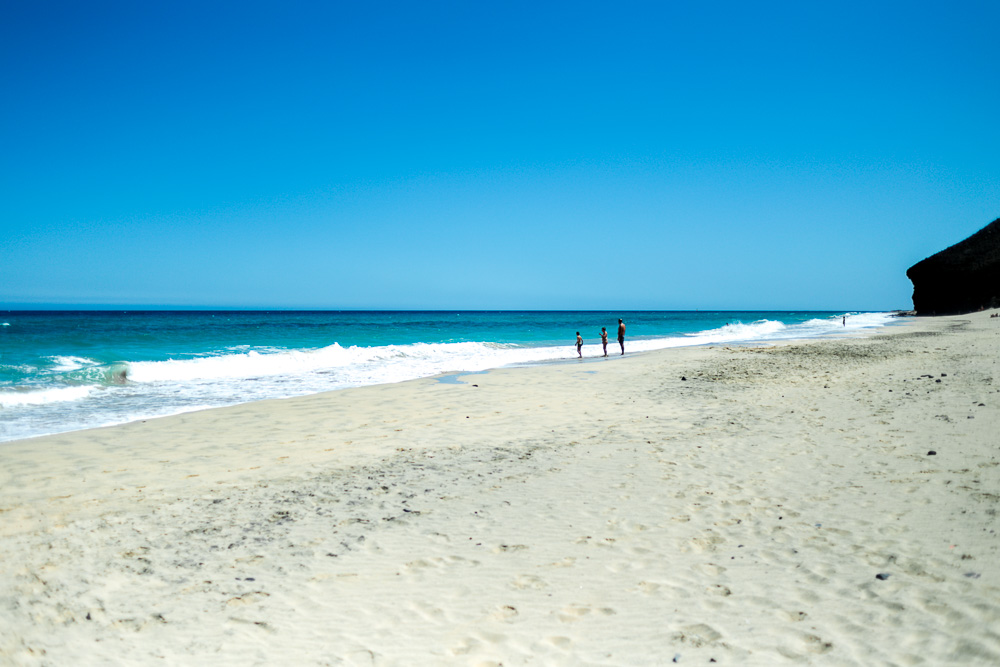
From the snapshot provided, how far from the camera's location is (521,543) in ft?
15.3

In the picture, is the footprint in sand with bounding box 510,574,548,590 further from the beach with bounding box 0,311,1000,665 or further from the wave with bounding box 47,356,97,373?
the wave with bounding box 47,356,97,373

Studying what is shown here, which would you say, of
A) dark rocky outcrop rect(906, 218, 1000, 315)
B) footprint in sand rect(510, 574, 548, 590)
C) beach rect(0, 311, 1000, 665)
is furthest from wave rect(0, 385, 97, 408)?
dark rocky outcrop rect(906, 218, 1000, 315)

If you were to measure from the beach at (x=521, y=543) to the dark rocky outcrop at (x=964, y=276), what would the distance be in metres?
44.6

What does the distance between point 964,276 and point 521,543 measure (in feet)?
180

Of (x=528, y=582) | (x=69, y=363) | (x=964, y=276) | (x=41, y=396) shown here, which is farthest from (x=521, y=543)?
(x=964, y=276)

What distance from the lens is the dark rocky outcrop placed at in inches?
1661

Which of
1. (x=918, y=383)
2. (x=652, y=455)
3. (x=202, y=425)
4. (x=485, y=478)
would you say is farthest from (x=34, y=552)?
(x=918, y=383)

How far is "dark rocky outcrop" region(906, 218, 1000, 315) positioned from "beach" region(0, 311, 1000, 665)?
44.6 meters

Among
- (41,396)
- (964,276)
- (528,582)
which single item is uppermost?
(964,276)

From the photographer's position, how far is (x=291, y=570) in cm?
429

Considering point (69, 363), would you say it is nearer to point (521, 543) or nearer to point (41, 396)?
point (41, 396)

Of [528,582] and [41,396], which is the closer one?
[528,582]

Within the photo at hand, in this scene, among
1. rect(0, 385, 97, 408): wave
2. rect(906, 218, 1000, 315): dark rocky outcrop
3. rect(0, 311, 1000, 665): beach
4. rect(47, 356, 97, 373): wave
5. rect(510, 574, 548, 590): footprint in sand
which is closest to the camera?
rect(0, 311, 1000, 665): beach

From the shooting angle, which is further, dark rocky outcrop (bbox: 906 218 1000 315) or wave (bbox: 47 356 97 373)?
dark rocky outcrop (bbox: 906 218 1000 315)
